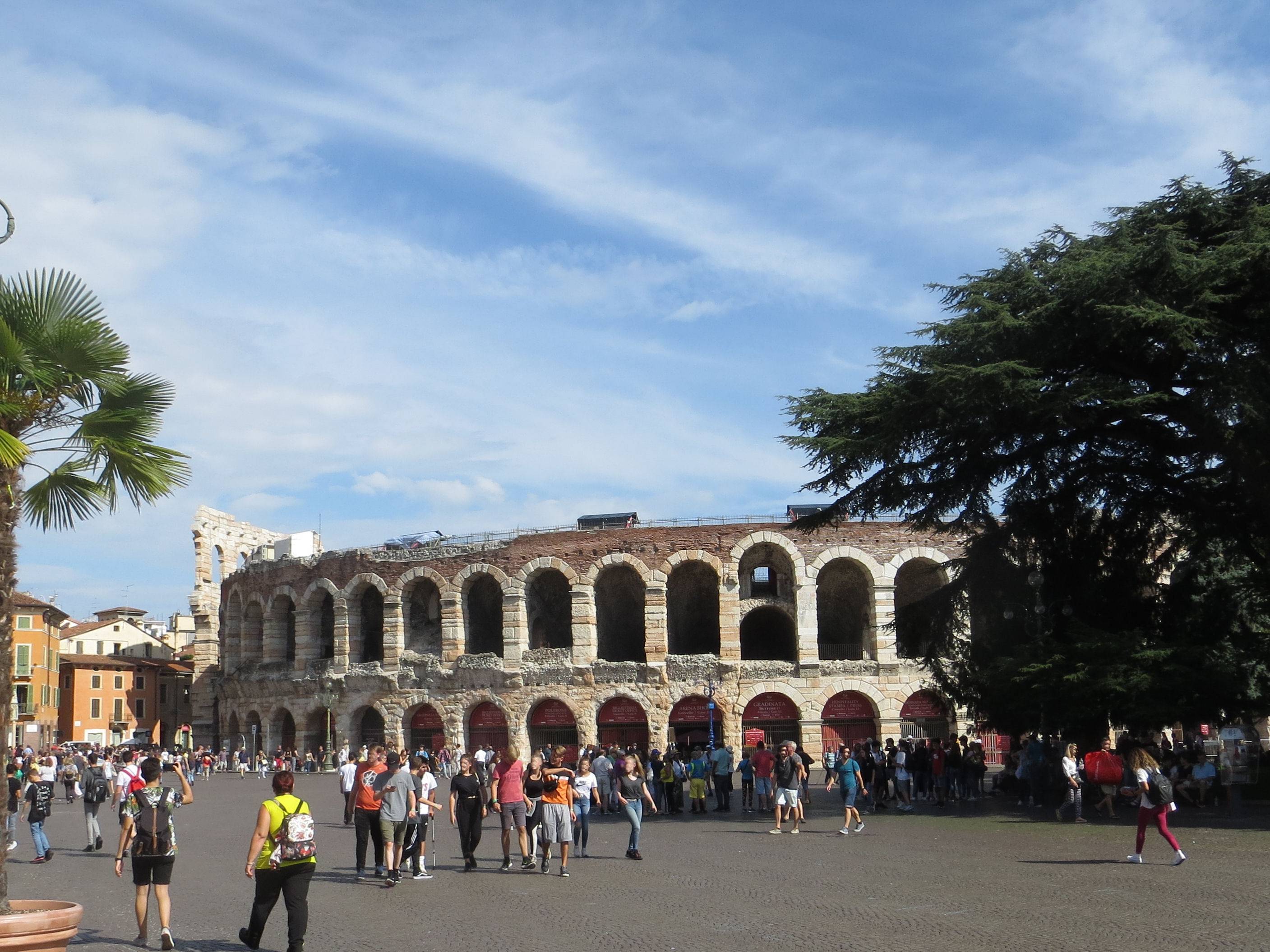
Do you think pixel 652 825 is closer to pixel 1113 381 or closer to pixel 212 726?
pixel 1113 381

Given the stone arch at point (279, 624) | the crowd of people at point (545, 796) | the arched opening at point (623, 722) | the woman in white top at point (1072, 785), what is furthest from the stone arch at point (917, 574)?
the stone arch at point (279, 624)

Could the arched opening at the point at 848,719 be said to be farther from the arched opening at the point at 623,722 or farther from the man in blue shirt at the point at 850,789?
the man in blue shirt at the point at 850,789

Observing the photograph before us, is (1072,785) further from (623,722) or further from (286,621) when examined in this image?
(286,621)

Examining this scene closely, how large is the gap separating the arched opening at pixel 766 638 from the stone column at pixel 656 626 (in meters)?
6.57

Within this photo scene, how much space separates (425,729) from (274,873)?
1450 inches

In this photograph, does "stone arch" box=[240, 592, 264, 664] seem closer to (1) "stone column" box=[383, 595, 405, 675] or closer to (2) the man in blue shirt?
(1) "stone column" box=[383, 595, 405, 675]

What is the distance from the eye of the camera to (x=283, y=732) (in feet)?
165

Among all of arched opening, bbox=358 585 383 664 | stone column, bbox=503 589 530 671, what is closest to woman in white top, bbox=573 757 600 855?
stone column, bbox=503 589 530 671

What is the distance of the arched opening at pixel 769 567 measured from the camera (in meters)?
42.0

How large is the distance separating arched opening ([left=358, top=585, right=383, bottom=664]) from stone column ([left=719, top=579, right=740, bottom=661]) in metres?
14.5

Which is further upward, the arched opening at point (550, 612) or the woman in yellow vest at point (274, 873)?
the arched opening at point (550, 612)

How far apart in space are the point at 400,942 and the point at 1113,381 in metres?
16.1

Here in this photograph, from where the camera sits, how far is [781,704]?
135 feet

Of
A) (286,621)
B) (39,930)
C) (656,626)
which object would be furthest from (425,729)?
(39,930)
